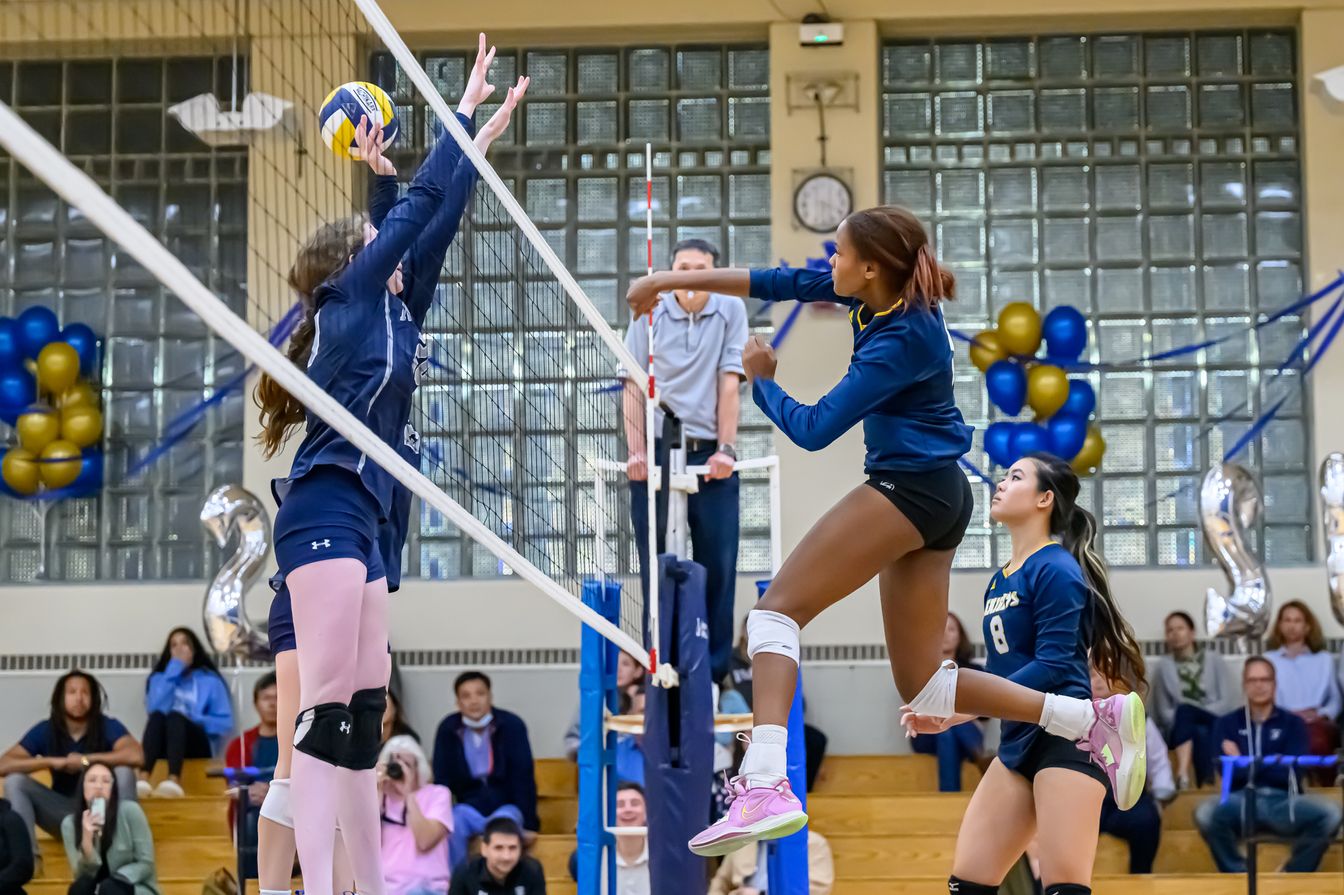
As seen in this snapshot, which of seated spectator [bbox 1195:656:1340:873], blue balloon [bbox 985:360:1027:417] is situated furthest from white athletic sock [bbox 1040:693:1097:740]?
blue balloon [bbox 985:360:1027:417]

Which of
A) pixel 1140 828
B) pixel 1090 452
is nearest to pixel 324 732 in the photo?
pixel 1140 828

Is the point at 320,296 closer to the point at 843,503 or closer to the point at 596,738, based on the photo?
the point at 843,503

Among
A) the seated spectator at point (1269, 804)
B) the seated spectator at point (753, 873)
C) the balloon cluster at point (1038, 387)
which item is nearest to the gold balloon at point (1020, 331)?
the balloon cluster at point (1038, 387)

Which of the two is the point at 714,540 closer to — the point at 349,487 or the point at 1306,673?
the point at 349,487

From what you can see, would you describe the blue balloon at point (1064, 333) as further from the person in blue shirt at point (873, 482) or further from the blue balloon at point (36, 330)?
the person in blue shirt at point (873, 482)

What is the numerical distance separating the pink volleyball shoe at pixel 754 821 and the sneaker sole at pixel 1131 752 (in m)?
1.19

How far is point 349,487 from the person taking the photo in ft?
13.3

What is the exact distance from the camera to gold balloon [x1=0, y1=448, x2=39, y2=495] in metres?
10.8

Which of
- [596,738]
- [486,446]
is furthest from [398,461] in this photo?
[486,446]

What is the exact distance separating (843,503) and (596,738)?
2565 mm

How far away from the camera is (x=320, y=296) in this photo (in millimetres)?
4191

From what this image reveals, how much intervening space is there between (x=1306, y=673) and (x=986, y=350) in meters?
2.74

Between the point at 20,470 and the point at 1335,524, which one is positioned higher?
the point at 20,470

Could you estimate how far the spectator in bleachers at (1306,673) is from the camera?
31.3 ft
